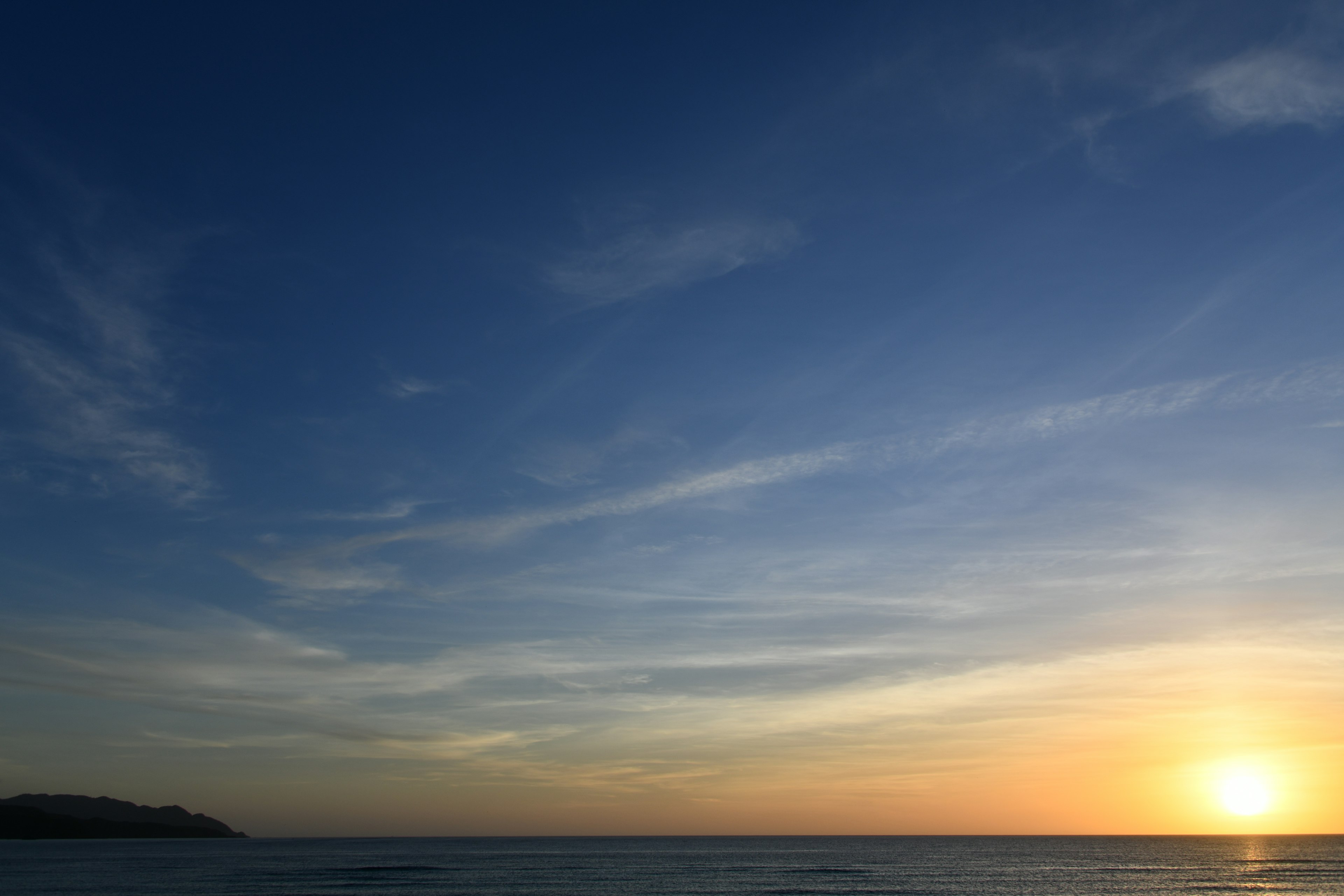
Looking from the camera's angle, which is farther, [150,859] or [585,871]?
[150,859]

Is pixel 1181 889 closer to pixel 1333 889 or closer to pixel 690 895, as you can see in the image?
pixel 1333 889

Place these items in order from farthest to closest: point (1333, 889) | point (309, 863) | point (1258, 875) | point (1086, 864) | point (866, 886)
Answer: point (309, 863) → point (1086, 864) → point (1258, 875) → point (866, 886) → point (1333, 889)

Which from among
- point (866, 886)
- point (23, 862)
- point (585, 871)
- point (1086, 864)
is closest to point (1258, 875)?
point (1086, 864)

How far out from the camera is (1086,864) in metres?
164

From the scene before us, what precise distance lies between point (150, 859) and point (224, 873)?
69.7m

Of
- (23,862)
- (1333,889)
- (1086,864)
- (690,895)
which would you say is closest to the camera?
(690,895)

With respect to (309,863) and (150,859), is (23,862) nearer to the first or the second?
(150,859)

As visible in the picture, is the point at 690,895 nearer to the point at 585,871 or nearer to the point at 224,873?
the point at 585,871

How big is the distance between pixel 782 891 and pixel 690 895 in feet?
48.9

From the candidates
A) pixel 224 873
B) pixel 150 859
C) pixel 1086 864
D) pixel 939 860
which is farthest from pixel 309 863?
pixel 1086 864

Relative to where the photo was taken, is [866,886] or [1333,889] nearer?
[1333,889]

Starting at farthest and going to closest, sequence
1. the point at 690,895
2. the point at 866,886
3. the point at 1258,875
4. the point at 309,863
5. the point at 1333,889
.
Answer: the point at 309,863
the point at 1258,875
the point at 866,886
the point at 1333,889
the point at 690,895

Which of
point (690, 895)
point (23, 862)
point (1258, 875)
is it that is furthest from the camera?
point (23, 862)

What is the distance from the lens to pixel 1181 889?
4382 inches
